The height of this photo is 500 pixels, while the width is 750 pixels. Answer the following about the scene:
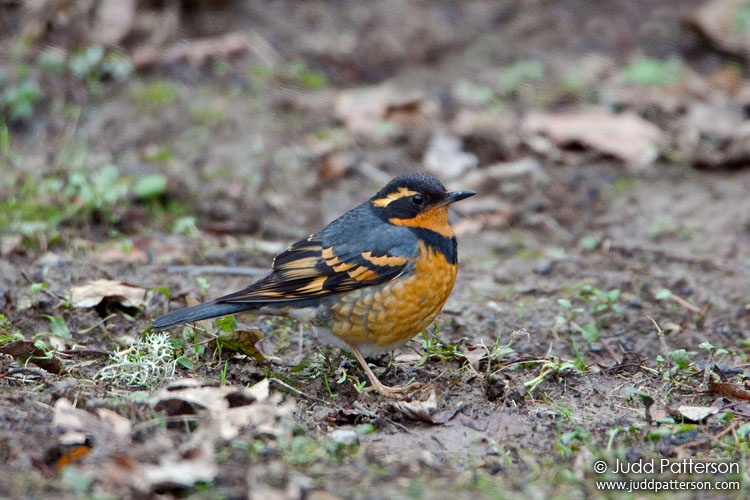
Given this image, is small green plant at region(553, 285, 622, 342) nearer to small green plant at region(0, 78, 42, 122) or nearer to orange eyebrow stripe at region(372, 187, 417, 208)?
orange eyebrow stripe at region(372, 187, 417, 208)

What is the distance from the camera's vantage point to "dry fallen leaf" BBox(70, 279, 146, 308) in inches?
242

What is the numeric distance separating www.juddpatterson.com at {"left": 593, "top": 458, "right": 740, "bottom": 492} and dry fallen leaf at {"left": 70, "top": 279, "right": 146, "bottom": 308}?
3443 mm

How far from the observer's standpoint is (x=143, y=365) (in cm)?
523

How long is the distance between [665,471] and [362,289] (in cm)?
218

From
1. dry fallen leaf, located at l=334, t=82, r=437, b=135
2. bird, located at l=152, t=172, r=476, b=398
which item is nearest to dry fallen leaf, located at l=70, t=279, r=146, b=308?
bird, located at l=152, t=172, r=476, b=398

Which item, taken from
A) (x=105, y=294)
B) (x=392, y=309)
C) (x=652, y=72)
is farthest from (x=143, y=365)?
(x=652, y=72)

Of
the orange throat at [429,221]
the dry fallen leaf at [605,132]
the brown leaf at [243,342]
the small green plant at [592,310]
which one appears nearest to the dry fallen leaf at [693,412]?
the small green plant at [592,310]

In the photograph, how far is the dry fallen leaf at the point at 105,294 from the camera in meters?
6.15

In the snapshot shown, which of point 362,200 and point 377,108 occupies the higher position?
point 377,108

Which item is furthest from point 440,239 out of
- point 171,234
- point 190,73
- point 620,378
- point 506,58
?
point 506,58

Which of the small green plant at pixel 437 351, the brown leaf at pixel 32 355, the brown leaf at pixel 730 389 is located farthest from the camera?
the small green plant at pixel 437 351

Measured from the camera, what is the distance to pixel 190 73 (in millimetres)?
10352

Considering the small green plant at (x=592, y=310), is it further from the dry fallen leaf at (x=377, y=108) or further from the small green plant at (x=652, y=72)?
the small green plant at (x=652, y=72)

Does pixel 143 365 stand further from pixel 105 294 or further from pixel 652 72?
pixel 652 72
